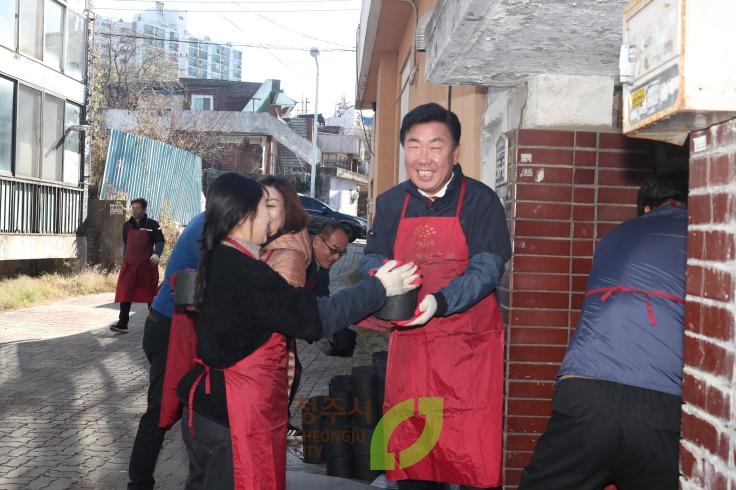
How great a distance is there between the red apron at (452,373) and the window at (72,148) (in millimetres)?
16231

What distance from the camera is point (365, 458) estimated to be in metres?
5.02

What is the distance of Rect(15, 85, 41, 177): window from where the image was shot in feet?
52.1

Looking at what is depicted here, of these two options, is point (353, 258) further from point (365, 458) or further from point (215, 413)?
point (215, 413)

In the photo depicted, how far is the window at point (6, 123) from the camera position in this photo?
15.3 meters

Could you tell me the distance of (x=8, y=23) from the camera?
1522 centimetres

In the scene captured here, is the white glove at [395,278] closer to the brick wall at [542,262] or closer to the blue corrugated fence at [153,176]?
the brick wall at [542,262]

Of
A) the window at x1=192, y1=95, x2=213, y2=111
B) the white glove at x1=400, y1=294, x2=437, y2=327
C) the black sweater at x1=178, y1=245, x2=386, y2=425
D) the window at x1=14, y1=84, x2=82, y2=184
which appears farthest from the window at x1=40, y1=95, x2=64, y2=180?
the window at x1=192, y1=95, x2=213, y2=111

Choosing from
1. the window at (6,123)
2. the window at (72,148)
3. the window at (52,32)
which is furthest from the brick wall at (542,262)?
the window at (72,148)

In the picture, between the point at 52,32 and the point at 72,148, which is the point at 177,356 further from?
the point at 72,148

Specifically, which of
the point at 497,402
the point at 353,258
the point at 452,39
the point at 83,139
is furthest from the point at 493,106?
the point at 353,258

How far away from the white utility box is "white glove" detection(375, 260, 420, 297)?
44.2 inches

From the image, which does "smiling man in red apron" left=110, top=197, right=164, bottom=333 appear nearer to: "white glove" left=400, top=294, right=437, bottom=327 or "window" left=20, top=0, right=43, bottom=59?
"window" left=20, top=0, right=43, bottom=59

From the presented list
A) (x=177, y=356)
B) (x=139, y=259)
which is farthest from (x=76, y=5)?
(x=177, y=356)

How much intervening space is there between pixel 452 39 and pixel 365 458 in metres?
2.78
